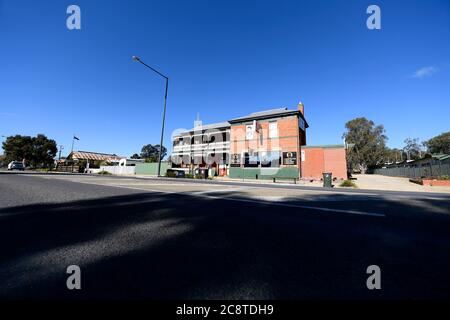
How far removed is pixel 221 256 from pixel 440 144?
10220 cm

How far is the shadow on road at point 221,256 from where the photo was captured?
167 centimetres

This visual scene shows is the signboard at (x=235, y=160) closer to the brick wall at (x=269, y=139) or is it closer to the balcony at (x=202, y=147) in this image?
the brick wall at (x=269, y=139)

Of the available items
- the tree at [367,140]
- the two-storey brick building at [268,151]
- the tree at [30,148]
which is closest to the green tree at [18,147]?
the tree at [30,148]

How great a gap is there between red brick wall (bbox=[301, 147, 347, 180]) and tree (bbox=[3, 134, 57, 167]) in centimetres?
6553

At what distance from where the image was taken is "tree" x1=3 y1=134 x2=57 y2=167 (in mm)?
50812

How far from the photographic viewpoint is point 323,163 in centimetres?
2556

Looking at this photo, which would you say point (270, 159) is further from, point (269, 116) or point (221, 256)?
point (221, 256)

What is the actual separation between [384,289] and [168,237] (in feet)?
8.42

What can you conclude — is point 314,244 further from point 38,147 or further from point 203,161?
point 38,147

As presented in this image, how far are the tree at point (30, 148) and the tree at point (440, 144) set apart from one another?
123361 millimetres

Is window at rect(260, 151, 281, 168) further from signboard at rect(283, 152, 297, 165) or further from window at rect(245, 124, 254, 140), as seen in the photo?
window at rect(245, 124, 254, 140)

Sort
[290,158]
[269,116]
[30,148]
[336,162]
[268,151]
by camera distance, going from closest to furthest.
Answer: [336,162] → [290,158] → [268,151] → [269,116] → [30,148]

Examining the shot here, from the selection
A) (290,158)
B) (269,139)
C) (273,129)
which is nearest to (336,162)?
(290,158)

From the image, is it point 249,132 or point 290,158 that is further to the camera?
point 249,132
